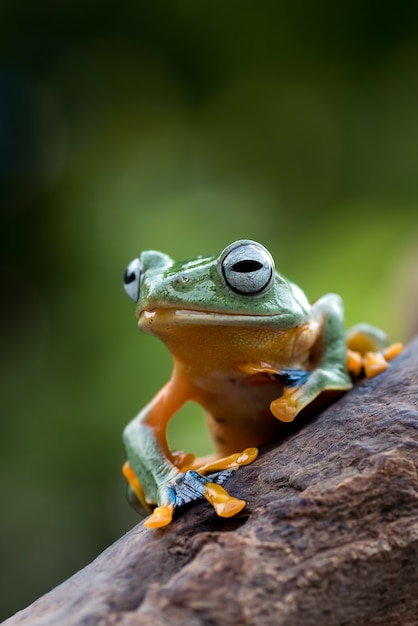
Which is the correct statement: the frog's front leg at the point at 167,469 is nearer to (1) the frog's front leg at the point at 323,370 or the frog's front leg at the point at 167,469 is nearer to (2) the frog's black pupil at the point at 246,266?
(1) the frog's front leg at the point at 323,370

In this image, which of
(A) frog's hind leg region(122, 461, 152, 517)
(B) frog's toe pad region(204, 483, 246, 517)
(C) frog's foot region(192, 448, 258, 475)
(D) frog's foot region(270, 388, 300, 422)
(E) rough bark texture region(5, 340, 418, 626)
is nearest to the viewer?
(E) rough bark texture region(5, 340, 418, 626)

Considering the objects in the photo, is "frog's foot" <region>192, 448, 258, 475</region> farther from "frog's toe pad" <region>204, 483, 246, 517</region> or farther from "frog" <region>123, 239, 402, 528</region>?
"frog's toe pad" <region>204, 483, 246, 517</region>

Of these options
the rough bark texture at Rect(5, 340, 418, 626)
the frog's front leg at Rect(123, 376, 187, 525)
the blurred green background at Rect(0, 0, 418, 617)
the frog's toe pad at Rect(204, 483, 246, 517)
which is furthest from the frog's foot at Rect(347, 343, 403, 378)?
the blurred green background at Rect(0, 0, 418, 617)

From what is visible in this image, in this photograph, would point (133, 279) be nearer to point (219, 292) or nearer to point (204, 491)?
point (219, 292)

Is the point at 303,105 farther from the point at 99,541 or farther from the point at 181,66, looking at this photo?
the point at 99,541

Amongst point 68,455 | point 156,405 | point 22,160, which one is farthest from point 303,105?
point 156,405

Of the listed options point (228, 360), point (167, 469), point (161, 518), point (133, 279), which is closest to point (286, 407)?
point (228, 360)
